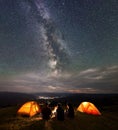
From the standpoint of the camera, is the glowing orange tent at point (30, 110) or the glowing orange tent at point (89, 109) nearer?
the glowing orange tent at point (30, 110)

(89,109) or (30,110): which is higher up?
(89,109)

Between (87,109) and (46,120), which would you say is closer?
(46,120)

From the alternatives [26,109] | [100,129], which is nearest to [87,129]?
[100,129]

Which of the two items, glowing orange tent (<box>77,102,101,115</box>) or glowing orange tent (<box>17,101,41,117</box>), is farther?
glowing orange tent (<box>77,102,101,115</box>)

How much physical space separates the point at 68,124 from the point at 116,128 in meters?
5.24

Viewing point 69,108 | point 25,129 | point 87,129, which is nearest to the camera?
point 25,129

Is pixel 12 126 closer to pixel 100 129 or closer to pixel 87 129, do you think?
pixel 87 129

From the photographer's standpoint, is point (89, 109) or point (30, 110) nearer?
point (30, 110)

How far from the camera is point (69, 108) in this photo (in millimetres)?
19047

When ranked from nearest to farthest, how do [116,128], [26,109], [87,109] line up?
1. [116,128]
2. [26,109]
3. [87,109]

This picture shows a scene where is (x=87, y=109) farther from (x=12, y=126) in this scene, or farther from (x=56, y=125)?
(x=12, y=126)

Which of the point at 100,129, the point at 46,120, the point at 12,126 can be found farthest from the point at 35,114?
the point at 100,129

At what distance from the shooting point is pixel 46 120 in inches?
668

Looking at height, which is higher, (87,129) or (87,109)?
(87,109)
